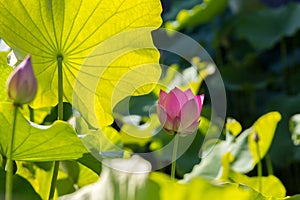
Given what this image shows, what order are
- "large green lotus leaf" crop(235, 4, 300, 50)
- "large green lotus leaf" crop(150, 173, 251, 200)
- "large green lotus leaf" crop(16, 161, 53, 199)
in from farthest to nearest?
"large green lotus leaf" crop(235, 4, 300, 50)
"large green lotus leaf" crop(16, 161, 53, 199)
"large green lotus leaf" crop(150, 173, 251, 200)

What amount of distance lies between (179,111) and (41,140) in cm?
12

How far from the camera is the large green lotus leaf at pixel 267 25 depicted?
2.51 meters

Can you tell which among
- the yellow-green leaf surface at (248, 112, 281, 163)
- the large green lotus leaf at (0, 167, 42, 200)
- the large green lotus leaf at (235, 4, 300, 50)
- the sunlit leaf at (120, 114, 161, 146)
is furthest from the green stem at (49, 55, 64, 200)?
the large green lotus leaf at (235, 4, 300, 50)

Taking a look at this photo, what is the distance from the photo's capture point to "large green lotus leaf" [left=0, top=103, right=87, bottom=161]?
587 mm

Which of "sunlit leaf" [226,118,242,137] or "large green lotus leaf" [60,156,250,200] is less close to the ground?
"large green lotus leaf" [60,156,250,200]

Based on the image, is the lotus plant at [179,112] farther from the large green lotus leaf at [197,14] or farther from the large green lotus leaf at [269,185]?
the large green lotus leaf at [197,14]

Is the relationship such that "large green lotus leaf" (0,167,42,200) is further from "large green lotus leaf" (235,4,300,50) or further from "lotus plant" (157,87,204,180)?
"large green lotus leaf" (235,4,300,50)

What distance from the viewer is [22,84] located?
492 millimetres

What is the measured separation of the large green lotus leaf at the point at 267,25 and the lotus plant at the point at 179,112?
74.5 inches

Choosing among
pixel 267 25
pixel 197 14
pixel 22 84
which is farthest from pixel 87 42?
pixel 267 25

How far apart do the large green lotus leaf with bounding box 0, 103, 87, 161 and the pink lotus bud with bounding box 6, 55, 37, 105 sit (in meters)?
0.08

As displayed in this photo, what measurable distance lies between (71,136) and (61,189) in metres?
0.22

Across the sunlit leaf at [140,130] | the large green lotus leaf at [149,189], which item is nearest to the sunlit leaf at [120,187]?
the large green lotus leaf at [149,189]

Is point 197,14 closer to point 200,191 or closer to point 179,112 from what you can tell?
point 179,112
